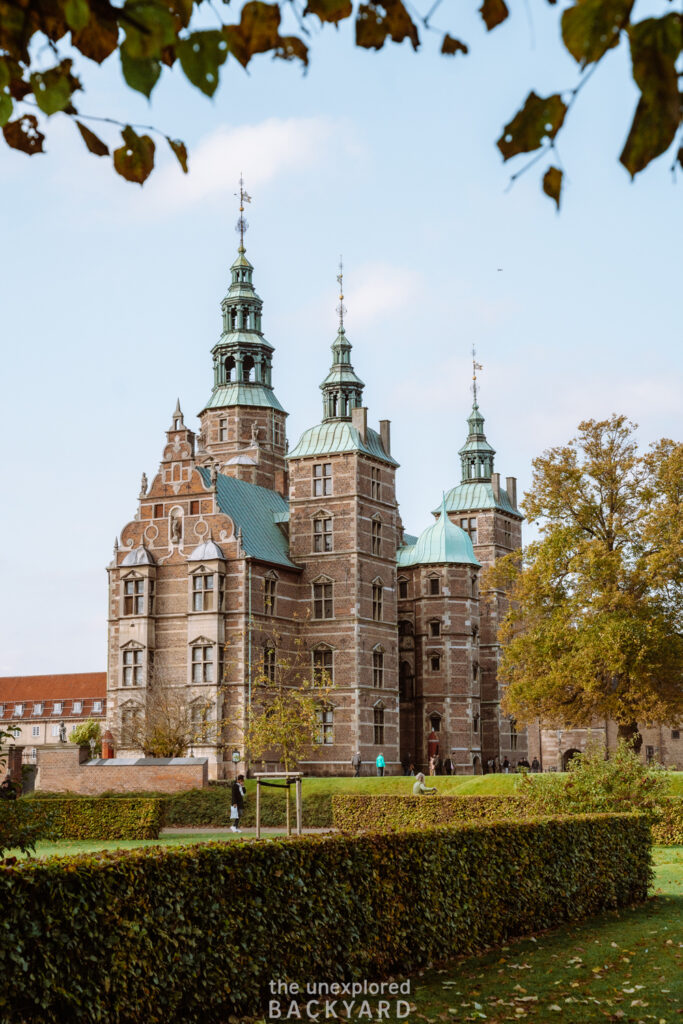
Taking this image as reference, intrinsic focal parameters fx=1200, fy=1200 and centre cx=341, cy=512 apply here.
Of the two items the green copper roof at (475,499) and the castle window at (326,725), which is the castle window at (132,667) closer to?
the castle window at (326,725)

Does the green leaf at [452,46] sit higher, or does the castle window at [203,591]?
the castle window at [203,591]

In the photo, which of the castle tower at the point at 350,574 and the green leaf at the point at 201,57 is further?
the castle tower at the point at 350,574

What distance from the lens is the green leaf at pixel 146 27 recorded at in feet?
11.1

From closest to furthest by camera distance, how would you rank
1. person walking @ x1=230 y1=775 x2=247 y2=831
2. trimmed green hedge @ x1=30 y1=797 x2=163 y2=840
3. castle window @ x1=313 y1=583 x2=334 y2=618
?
1. trimmed green hedge @ x1=30 y1=797 x2=163 y2=840
2. person walking @ x1=230 y1=775 x2=247 y2=831
3. castle window @ x1=313 y1=583 x2=334 y2=618

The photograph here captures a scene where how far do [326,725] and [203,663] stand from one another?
244 inches

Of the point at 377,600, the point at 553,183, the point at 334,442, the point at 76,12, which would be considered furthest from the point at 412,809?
the point at 76,12

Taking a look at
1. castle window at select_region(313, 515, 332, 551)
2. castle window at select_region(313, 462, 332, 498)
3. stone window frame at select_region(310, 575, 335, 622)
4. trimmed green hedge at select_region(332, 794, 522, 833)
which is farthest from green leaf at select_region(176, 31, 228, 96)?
castle window at select_region(313, 462, 332, 498)

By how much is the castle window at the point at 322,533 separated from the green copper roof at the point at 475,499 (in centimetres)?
1748

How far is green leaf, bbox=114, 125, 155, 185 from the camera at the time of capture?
161 inches

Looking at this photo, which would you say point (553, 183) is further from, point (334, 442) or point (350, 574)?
point (334, 442)

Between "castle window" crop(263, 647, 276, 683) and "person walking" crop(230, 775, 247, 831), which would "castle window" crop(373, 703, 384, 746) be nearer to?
"castle window" crop(263, 647, 276, 683)

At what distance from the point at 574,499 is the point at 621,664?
621 centimetres

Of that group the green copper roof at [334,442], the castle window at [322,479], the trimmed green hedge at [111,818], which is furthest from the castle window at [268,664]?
the trimmed green hedge at [111,818]

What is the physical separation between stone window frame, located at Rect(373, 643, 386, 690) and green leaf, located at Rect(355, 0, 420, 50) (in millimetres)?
48916
